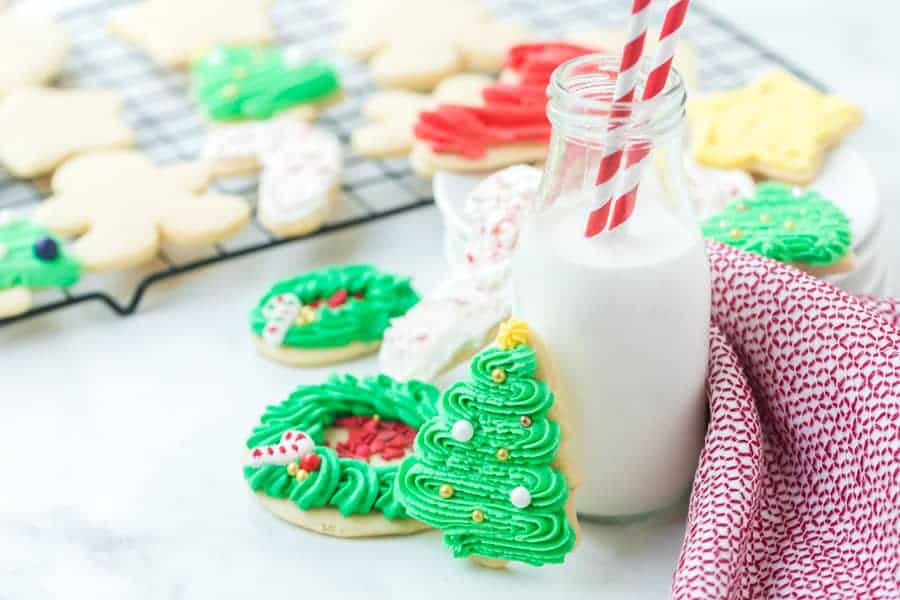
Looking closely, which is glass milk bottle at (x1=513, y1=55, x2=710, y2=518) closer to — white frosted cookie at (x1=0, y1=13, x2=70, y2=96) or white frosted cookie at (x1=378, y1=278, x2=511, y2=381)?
white frosted cookie at (x1=378, y1=278, x2=511, y2=381)

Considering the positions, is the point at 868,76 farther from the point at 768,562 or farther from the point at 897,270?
Answer: the point at 768,562

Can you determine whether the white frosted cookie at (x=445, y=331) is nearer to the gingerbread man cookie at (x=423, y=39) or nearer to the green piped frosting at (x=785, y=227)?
the green piped frosting at (x=785, y=227)

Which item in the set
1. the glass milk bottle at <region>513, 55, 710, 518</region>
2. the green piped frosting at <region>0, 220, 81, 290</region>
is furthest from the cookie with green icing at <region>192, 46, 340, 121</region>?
the glass milk bottle at <region>513, 55, 710, 518</region>

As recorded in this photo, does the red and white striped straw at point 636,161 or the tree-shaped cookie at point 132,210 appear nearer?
the red and white striped straw at point 636,161

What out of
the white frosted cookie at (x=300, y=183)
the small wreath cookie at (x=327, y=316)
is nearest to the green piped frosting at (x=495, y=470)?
the small wreath cookie at (x=327, y=316)

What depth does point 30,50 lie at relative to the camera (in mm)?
1593

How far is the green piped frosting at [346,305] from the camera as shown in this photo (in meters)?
1.14

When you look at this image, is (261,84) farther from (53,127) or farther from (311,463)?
(311,463)

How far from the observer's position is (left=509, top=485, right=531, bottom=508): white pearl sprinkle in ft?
2.84

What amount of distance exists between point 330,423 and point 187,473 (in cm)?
12

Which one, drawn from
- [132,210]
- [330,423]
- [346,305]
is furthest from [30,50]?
[330,423]

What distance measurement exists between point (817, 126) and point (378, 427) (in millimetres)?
563

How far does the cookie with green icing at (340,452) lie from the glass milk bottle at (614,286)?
0.52 ft

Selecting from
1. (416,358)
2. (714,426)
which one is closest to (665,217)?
(714,426)
